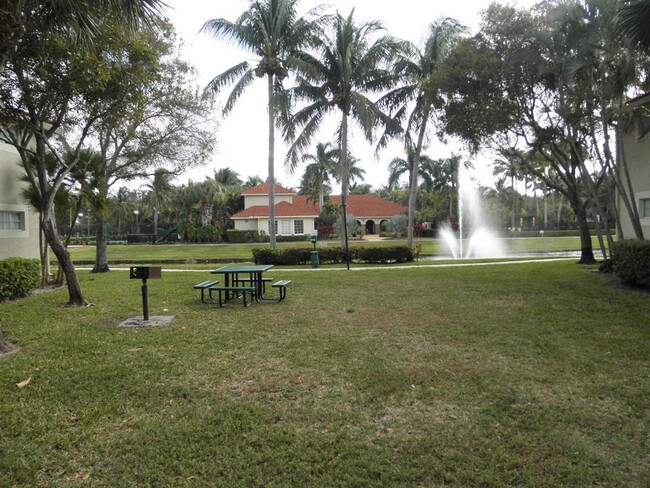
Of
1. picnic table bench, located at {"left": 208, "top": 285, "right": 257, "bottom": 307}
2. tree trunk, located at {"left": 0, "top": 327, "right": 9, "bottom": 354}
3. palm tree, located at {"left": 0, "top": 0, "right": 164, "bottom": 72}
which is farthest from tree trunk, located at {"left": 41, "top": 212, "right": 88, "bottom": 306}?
palm tree, located at {"left": 0, "top": 0, "right": 164, "bottom": 72}

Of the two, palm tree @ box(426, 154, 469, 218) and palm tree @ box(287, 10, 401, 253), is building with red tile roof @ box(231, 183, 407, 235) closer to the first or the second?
palm tree @ box(426, 154, 469, 218)

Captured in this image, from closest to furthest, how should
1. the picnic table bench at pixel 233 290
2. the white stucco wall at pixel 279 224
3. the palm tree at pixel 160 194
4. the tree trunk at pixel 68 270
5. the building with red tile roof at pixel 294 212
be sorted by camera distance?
the picnic table bench at pixel 233 290 → the tree trunk at pixel 68 270 → the white stucco wall at pixel 279 224 → the building with red tile roof at pixel 294 212 → the palm tree at pixel 160 194

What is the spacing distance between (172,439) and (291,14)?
18.9 metres

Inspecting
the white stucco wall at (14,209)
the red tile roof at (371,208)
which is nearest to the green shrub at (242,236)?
the red tile roof at (371,208)

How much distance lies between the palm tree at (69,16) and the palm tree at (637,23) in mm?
7981

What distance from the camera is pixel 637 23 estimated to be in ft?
25.2

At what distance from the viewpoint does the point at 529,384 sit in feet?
15.4

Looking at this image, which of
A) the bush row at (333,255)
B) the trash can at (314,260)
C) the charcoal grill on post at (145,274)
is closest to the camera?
the charcoal grill on post at (145,274)

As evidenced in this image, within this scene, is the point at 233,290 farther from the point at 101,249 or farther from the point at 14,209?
the point at 101,249

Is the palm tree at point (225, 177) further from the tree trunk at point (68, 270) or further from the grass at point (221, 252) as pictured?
the tree trunk at point (68, 270)

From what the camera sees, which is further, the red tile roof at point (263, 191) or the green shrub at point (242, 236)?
the red tile roof at point (263, 191)

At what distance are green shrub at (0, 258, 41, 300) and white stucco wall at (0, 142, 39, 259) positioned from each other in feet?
7.62

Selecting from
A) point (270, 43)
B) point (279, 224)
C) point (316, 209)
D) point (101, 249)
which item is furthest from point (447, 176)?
point (101, 249)

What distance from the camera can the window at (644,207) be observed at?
1466 cm
